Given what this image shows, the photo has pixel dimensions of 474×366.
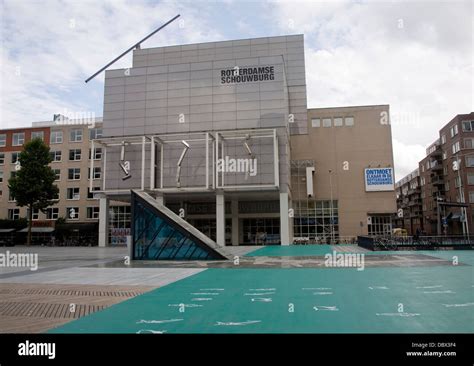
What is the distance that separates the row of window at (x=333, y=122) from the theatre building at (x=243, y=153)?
15 cm

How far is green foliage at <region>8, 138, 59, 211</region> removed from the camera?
4914 centimetres

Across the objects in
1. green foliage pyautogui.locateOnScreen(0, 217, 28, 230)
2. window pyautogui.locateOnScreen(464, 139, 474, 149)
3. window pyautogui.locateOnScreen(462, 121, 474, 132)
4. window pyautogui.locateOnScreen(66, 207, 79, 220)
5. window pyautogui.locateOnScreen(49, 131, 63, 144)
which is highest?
window pyautogui.locateOnScreen(462, 121, 474, 132)

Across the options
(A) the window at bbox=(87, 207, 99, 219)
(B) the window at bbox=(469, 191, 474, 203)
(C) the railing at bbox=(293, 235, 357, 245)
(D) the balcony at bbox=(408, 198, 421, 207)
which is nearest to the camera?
(C) the railing at bbox=(293, 235, 357, 245)

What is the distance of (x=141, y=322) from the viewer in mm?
7801

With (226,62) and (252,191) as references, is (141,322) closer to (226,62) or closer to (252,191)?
(252,191)

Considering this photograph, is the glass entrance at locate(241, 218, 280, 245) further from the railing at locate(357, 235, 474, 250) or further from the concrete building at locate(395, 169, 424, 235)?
the concrete building at locate(395, 169, 424, 235)

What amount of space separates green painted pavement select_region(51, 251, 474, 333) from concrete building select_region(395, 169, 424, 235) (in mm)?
86296

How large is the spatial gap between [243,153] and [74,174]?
31.3m

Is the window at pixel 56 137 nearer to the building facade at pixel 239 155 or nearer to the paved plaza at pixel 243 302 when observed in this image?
the building facade at pixel 239 155

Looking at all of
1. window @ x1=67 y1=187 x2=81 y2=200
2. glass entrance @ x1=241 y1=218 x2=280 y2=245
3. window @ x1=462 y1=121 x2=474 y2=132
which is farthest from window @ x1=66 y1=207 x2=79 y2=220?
window @ x1=462 y1=121 x2=474 y2=132

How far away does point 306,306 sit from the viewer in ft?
30.4

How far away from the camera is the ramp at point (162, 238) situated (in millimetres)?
23062

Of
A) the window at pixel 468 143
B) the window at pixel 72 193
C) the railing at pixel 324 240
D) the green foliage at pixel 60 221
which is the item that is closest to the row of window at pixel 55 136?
the window at pixel 72 193

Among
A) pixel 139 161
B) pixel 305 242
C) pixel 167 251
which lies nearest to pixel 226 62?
pixel 139 161
